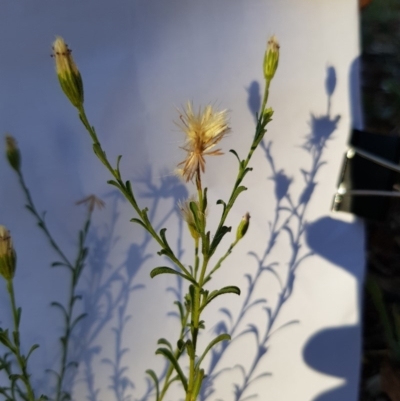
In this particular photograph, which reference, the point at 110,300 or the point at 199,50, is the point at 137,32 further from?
the point at 110,300

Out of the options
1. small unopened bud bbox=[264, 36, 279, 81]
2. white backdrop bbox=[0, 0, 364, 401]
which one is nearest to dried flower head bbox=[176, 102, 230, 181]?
small unopened bud bbox=[264, 36, 279, 81]

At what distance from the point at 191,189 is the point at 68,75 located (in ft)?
0.67

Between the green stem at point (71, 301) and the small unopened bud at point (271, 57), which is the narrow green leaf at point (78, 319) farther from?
the small unopened bud at point (271, 57)

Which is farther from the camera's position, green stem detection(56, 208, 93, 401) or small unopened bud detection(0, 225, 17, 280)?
green stem detection(56, 208, 93, 401)

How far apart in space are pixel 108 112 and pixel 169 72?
0.06m

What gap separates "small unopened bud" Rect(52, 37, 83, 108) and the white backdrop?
0.59ft

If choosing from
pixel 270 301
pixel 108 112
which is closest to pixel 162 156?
pixel 108 112

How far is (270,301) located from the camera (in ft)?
1.31

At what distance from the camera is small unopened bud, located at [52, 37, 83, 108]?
0.65ft

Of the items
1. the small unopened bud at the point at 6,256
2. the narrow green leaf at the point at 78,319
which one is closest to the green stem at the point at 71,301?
the narrow green leaf at the point at 78,319

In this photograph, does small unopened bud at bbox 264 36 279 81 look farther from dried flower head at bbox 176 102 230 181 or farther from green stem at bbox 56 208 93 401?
green stem at bbox 56 208 93 401

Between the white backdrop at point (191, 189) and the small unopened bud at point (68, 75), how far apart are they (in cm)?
18

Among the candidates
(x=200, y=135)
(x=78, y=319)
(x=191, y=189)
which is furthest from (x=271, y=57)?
(x=78, y=319)

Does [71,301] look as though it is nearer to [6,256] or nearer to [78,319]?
[78,319]
